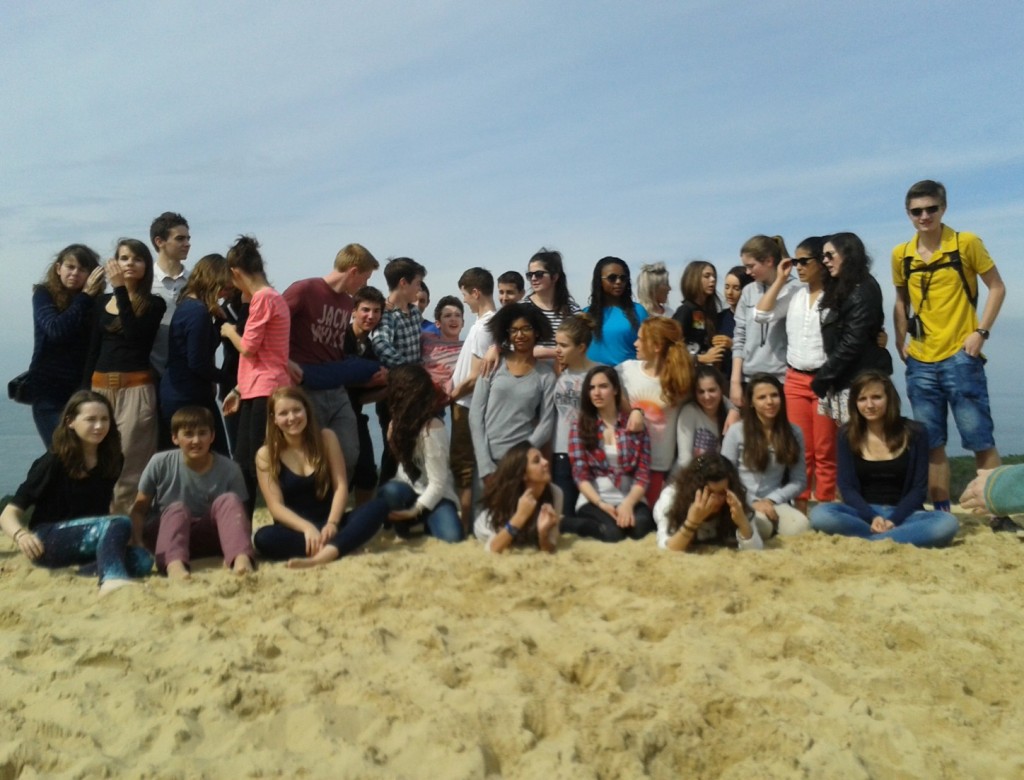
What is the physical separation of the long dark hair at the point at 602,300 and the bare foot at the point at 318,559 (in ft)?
7.78

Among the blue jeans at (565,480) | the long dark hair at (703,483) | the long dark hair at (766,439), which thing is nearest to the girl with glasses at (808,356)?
the long dark hair at (766,439)

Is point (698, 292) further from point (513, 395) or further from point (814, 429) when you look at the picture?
point (513, 395)

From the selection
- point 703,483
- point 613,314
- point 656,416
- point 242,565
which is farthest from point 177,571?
point 613,314

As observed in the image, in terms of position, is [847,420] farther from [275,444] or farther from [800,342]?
[275,444]

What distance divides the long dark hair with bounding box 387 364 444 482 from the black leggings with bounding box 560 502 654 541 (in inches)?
39.2

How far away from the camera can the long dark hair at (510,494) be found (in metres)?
5.21

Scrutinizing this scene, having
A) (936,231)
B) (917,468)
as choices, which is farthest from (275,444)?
(936,231)

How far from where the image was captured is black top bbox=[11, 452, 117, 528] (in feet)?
15.6

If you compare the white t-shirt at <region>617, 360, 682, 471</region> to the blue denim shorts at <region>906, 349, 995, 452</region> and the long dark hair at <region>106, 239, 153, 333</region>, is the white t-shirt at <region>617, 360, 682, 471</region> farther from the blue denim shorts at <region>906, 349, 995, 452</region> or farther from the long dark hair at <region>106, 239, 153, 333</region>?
the long dark hair at <region>106, 239, 153, 333</region>

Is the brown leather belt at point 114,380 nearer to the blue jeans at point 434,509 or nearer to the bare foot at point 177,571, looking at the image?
the bare foot at point 177,571

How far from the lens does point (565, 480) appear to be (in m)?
5.77

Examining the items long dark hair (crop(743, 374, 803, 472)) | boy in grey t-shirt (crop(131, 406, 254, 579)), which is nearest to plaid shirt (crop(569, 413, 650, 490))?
long dark hair (crop(743, 374, 803, 472))

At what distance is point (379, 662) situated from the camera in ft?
11.2

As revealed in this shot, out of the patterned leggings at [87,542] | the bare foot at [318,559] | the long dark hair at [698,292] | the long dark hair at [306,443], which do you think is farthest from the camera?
the long dark hair at [698,292]
